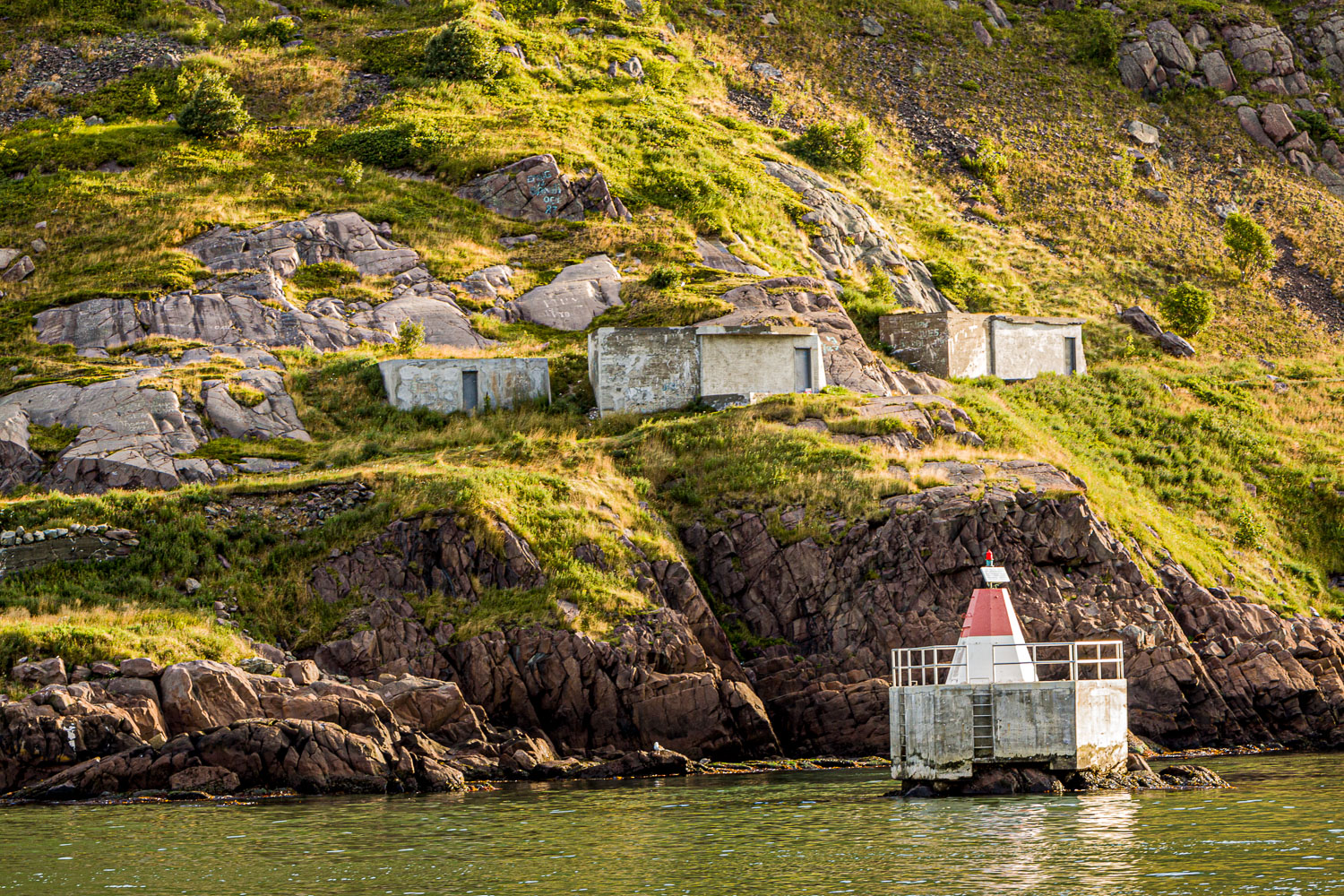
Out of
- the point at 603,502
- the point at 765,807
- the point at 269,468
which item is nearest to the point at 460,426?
the point at 269,468

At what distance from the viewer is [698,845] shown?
24406 mm

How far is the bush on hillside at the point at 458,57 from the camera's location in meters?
85.7

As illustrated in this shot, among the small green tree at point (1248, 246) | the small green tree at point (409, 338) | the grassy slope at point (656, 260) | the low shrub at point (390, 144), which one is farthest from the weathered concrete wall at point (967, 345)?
the low shrub at point (390, 144)

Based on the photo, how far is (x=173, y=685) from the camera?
33406mm

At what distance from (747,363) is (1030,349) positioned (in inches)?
700

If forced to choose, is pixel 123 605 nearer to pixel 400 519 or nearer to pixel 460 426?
pixel 400 519

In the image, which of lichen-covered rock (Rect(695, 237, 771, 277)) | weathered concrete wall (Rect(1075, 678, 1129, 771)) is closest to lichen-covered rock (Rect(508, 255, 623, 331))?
lichen-covered rock (Rect(695, 237, 771, 277))

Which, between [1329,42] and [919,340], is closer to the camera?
[919,340]

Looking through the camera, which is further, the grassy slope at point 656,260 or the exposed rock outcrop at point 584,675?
the grassy slope at point 656,260

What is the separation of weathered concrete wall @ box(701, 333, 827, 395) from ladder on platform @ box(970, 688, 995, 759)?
27.9 metres

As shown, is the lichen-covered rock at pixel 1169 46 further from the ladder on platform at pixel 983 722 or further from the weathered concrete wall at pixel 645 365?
the ladder on platform at pixel 983 722

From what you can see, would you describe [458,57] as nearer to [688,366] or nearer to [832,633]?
[688,366]

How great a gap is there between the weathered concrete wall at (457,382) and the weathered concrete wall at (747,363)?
6651mm

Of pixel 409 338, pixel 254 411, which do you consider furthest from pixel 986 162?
pixel 254 411
